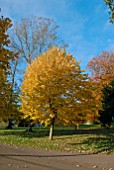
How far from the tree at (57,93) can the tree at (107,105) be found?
846cm

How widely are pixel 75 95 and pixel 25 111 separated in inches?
160

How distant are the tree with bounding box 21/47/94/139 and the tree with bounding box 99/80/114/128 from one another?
846 cm

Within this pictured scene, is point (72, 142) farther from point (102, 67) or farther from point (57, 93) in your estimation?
point (102, 67)

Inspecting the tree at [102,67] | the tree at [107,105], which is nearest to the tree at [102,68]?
the tree at [102,67]

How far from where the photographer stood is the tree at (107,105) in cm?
2732

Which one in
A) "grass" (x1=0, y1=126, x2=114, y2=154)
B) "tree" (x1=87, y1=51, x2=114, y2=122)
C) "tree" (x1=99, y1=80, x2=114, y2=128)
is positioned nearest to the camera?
"grass" (x1=0, y1=126, x2=114, y2=154)

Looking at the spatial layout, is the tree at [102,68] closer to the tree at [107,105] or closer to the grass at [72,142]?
the tree at [107,105]

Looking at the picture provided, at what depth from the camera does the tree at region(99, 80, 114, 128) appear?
27.3m

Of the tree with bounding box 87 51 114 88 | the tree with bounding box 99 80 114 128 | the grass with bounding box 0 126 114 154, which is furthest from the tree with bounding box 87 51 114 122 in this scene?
the grass with bounding box 0 126 114 154

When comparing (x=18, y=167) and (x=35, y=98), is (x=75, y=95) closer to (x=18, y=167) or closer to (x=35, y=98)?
(x=35, y=98)

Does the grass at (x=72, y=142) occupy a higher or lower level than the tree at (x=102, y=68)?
lower

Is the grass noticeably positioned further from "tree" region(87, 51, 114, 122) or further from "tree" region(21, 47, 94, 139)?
"tree" region(87, 51, 114, 122)

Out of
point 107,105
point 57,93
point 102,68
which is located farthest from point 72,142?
Result: point 102,68

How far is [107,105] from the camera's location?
89.4 feet
